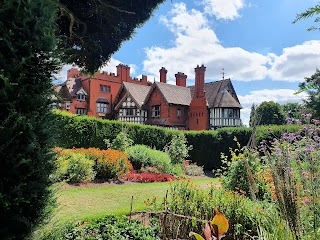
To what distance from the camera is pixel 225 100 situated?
27906 mm

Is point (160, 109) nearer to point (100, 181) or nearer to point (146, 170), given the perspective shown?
point (146, 170)

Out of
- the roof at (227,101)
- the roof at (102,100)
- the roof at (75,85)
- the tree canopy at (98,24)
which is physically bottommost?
the tree canopy at (98,24)

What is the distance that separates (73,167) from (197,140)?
10707 millimetres

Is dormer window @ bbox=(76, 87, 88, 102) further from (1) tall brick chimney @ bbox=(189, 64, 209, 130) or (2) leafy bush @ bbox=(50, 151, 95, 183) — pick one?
(2) leafy bush @ bbox=(50, 151, 95, 183)

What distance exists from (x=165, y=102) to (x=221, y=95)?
5.95 meters

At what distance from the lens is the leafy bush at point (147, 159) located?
11.9 metres

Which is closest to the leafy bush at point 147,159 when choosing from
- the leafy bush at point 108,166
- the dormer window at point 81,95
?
the leafy bush at point 108,166

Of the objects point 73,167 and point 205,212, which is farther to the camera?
point 73,167

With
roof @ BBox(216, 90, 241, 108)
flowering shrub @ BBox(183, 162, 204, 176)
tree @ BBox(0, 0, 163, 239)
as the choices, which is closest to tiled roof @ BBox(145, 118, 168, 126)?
roof @ BBox(216, 90, 241, 108)

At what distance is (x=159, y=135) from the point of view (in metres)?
17.1

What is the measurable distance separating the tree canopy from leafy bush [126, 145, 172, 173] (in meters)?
7.49

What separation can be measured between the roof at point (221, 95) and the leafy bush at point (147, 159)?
16737mm

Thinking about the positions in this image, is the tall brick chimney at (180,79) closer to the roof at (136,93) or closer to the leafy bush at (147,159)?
the roof at (136,93)

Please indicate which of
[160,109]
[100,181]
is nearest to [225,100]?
[160,109]
